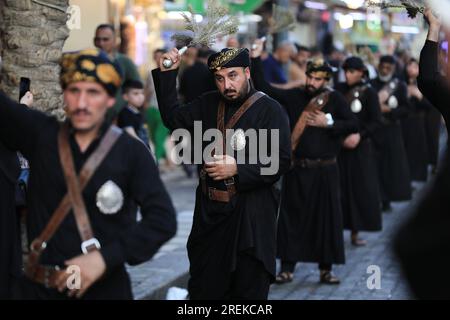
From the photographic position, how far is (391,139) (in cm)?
1542

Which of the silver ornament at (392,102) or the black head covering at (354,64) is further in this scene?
the silver ornament at (392,102)

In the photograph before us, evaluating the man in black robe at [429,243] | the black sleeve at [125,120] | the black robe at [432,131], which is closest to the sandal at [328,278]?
the black sleeve at [125,120]

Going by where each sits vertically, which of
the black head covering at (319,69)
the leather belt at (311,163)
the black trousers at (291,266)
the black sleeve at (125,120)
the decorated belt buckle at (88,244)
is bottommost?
the black trousers at (291,266)

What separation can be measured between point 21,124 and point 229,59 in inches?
96.2

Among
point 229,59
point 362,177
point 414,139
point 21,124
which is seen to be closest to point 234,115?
point 229,59

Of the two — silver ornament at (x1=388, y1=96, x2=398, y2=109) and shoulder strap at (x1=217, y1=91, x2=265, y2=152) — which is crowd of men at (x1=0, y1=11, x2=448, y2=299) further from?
silver ornament at (x1=388, y1=96, x2=398, y2=109)

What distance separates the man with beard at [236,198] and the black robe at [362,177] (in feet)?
17.2

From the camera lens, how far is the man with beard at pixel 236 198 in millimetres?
6992

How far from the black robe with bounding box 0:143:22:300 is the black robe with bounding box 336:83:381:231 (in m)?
7.02

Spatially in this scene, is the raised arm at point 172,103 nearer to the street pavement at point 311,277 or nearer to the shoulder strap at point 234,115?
the shoulder strap at point 234,115

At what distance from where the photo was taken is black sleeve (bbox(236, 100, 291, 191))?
684 centimetres

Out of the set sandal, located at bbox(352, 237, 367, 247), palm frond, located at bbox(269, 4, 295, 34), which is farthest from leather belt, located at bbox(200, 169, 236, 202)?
palm frond, located at bbox(269, 4, 295, 34)

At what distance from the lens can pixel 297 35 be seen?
1359 inches
